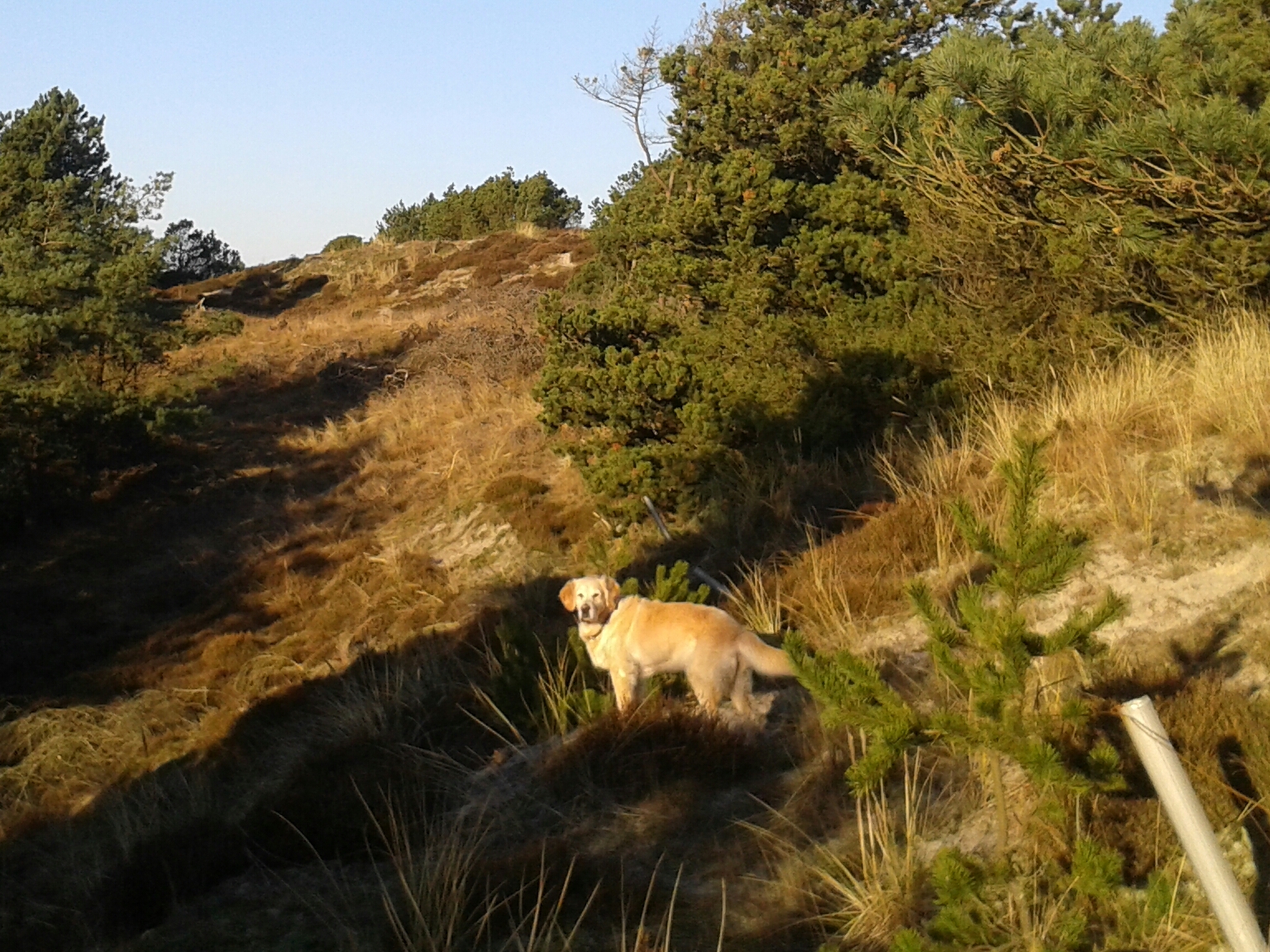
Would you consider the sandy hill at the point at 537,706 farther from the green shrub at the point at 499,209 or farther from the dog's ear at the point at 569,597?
the green shrub at the point at 499,209

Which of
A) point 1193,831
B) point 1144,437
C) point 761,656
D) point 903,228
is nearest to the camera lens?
point 1193,831

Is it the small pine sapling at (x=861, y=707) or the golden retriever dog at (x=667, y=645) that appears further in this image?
the golden retriever dog at (x=667, y=645)

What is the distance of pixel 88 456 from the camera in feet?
53.1

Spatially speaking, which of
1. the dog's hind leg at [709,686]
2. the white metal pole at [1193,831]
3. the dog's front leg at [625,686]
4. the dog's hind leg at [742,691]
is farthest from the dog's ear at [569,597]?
the white metal pole at [1193,831]

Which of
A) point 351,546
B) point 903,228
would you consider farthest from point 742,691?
point 351,546

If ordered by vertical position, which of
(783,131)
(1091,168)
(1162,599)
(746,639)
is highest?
(783,131)

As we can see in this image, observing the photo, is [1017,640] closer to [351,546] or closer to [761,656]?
[761,656]

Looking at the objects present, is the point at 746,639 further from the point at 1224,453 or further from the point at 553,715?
the point at 1224,453

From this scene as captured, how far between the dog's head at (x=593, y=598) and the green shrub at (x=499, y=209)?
2742 centimetres

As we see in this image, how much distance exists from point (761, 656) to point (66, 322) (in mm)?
12732

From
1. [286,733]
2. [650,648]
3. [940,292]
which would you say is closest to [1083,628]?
[650,648]

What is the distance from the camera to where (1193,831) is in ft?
10.0

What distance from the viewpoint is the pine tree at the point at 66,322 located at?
49.0 feet

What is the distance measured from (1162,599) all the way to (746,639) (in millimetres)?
2051
